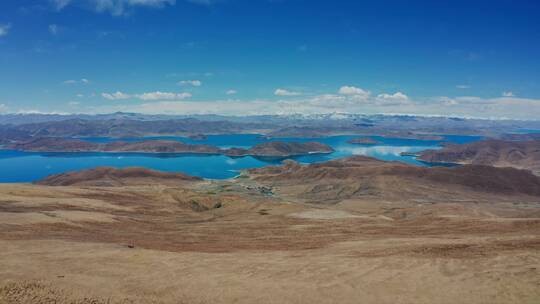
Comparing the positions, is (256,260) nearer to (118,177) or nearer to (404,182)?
(404,182)

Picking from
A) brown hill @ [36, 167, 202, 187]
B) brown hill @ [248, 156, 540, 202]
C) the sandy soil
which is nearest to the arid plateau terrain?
the sandy soil

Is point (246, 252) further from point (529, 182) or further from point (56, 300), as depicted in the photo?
point (529, 182)

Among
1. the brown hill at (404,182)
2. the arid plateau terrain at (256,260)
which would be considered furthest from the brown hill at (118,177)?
the arid plateau terrain at (256,260)

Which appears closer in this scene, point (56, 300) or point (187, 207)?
point (56, 300)

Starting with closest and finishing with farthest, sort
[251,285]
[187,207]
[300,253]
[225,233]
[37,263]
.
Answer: [251,285] → [37,263] → [300,253] → [225,233] → [187,207]

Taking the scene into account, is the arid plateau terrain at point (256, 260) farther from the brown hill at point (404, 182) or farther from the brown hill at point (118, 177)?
the brown hill at point (118, 177)

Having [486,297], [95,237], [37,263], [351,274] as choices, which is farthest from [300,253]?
[95,237]
